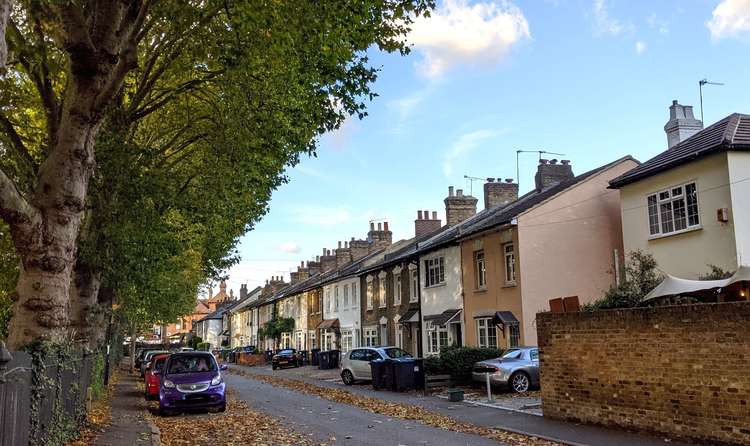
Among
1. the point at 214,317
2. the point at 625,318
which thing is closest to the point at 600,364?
the point at 625,318

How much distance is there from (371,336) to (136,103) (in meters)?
25.3

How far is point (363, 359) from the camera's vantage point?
86.5 ft

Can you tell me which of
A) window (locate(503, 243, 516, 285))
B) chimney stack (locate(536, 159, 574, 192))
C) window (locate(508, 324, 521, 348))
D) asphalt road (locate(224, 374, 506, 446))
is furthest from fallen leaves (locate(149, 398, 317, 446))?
chimney stack (locate(536, 159, 574, 192))

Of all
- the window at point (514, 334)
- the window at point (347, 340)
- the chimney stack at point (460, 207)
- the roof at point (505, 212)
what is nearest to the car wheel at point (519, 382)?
the window at point (514, 334)

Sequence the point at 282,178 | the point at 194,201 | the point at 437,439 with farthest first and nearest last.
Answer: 1. the point at 282,178
2. the point at 194,201
3. the point at 437,439

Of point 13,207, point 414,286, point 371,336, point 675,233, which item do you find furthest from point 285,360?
point 13,207

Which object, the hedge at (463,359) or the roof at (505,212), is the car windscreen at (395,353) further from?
the roof at (505,212)

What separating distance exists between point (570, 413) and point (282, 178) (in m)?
12.3

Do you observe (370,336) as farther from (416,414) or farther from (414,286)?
(416,414)

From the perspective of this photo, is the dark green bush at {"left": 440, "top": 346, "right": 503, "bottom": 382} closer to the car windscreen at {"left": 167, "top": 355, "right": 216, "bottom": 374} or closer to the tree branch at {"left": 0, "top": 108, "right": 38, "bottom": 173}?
the car windscreen at {"left": 167, "top": 355, "right": 216, "bottom": 374}

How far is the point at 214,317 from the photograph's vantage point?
106 meters

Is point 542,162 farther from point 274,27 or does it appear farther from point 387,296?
point 274,27

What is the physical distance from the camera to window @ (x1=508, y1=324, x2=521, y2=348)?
2381 cm

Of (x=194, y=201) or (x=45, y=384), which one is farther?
(x=194, y=201)
